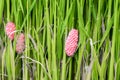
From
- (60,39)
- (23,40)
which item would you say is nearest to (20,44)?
(23,40)

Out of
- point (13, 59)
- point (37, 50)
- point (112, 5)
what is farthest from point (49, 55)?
point (112, 5)

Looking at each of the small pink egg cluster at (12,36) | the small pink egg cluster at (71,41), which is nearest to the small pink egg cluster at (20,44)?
the small pink egg cluster at (12,36)

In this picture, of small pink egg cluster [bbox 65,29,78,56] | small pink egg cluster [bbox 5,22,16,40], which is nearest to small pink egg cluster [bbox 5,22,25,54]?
small pink egg cluster [bbox 5,22,16,40]

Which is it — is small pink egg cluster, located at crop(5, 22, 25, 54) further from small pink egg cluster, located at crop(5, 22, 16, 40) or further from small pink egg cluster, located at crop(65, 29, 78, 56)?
small pink egg cluster, located at crop(65, 29, 78, 56)

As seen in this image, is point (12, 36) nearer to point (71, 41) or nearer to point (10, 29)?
point (10, 29)

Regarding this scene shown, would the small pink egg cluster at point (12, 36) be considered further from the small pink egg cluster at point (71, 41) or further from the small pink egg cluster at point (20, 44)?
the small pink egg cluster at point (71, 41)

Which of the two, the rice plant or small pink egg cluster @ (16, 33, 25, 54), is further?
small pink egg cluster @ (16, 33, 25, 54)

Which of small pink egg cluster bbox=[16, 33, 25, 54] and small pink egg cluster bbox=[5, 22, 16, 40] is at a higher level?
small pink egg cluster bbox=[5, 22, 16, 40]

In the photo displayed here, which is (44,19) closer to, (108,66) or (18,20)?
(18,20)

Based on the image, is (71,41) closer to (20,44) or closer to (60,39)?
(60,39)

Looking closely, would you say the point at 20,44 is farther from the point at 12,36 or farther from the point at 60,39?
the point at 60,39

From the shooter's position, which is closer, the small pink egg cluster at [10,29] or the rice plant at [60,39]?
the rice plant at [60,39]
